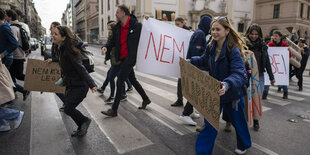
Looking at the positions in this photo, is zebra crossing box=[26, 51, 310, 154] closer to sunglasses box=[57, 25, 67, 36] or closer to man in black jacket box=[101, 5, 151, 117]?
man in black jacket box=[101, 5, 151, 117]

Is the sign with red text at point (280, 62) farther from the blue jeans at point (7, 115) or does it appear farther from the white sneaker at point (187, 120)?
the blue jeans at point (7, 115)

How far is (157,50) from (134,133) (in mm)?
1553

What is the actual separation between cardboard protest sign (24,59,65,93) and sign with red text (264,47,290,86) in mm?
5164

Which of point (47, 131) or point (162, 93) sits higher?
point (162, 93)

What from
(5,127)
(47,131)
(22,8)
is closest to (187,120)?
(47,131)

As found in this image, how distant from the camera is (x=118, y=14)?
4035mm

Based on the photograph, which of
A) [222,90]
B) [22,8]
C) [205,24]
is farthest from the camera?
[22,8]

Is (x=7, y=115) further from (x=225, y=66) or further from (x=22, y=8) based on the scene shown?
(x=22, y=8)

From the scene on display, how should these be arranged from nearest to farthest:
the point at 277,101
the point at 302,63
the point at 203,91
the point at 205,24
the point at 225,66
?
the point at 203,91 → the point at 225,66 → the point at 205,24 → the point at 277,101 → the point at 302,63

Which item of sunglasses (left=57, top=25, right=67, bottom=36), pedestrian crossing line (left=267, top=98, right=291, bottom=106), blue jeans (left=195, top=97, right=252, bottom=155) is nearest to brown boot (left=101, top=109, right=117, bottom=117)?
sunglasses (left=57, top=25, right=67, bottom=36)

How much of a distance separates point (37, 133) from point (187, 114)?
100 inches

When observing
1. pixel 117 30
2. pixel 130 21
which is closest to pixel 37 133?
pixel 117 30

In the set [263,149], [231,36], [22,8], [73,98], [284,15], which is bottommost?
[263,149]

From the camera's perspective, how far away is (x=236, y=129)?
2.79m
